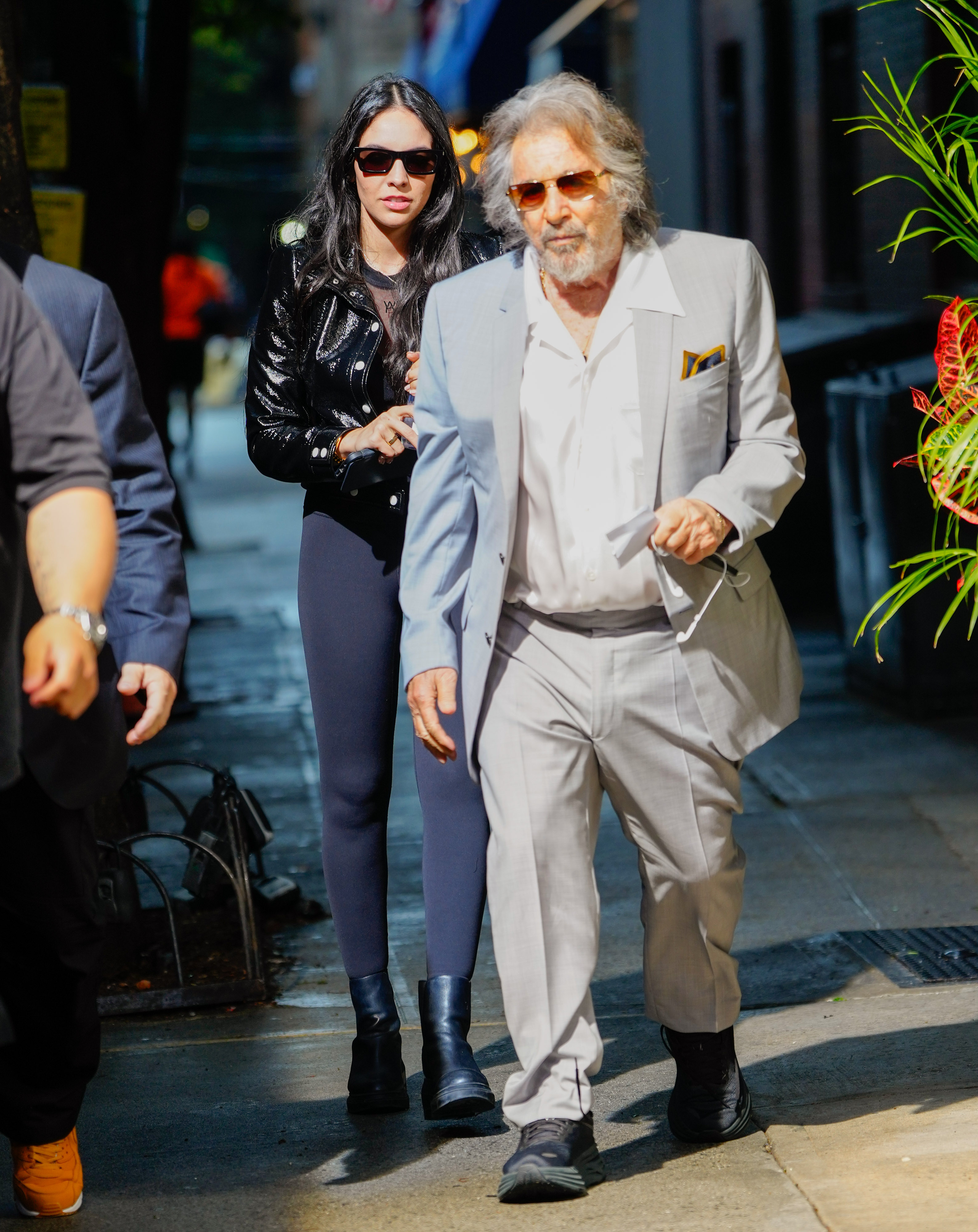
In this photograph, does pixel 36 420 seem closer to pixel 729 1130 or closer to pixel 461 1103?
pixel 461 1103

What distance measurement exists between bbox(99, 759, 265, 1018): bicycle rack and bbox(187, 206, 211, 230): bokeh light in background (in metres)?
47.5

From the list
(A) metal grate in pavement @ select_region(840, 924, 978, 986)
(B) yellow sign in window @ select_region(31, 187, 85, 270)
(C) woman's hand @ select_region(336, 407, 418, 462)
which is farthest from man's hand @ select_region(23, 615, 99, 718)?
(B) yellow sign in window @ select_region(31, 187, 85, 270)

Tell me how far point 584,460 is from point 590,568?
20cm

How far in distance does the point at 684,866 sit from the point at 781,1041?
0.94 m

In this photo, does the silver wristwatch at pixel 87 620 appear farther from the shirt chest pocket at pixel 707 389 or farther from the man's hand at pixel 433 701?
the shirt chest pocket at pixel 707 389

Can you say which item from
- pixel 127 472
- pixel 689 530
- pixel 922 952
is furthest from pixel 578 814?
pixel 922 952

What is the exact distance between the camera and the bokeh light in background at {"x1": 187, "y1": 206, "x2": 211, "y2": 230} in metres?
51.4

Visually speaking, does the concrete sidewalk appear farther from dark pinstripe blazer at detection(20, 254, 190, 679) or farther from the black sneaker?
dark pinstripe blazer at detection(20, 254, 190, 679)

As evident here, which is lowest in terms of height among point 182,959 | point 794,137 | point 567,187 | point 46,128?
point 182,959

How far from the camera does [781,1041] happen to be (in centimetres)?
412

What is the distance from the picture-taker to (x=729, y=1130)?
139 inches

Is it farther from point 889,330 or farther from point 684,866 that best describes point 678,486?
point 889,330

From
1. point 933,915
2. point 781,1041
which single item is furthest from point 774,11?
point 781,1041

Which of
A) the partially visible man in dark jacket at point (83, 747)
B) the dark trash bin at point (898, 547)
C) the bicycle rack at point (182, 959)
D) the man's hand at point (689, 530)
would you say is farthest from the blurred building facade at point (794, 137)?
the partially visible man in dark jacket at point (83, 747)
